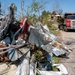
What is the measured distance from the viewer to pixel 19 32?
8.36 meters

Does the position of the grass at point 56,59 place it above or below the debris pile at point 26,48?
below

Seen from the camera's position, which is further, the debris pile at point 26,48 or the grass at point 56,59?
the grass at point 56,59

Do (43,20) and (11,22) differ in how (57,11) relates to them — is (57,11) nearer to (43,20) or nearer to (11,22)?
(43,20)

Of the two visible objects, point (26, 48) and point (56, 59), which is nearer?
point (26, 48)

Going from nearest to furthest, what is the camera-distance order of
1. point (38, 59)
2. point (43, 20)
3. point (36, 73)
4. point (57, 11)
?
point (36, 73)
point (38, 59)
point (43, 20)
point (57, 11)

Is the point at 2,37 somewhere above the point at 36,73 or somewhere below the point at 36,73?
above

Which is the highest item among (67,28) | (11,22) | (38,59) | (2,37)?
(11,22)

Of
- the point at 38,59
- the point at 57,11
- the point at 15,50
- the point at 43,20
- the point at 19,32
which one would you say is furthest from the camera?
the point at 57,11

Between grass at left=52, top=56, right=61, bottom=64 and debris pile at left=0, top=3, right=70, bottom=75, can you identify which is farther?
grass at left=52, top=56, right=61, bottom=64

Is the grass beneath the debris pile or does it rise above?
beneath

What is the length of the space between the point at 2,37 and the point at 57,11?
36066mm

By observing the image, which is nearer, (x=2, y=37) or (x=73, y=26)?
(x=2, y=37)

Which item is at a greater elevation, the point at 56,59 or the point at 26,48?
the point at 26,48

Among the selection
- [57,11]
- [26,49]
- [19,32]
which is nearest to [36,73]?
[26,49]
